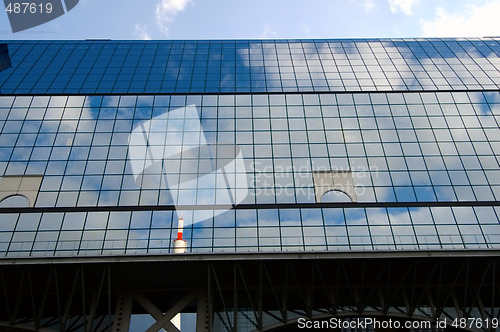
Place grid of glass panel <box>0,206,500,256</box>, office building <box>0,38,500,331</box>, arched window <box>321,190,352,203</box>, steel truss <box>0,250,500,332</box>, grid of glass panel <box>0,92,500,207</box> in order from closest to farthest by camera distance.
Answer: steel truss <box>0,250,500,332</box>
office building <box>0,38,500,331</box>
grid of glass panel <box>0,206,500,256</box>
arched window <box>321,190,352,203</box>
grid of glass panel <box>0,92,500,207</box>

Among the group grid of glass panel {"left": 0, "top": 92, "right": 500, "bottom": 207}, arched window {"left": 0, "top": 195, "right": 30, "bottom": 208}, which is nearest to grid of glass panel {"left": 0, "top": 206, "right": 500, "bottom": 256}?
arched window {"left": 0, "top": 195, "right": 30, "bottom": 208}

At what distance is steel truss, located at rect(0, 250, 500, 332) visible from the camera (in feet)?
73.9

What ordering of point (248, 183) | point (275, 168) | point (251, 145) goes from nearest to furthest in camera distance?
point (248, 183) → point (275, 168) → point (251, 145)

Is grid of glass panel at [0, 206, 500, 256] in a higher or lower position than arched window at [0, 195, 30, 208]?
lower

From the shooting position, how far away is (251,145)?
32500 mm

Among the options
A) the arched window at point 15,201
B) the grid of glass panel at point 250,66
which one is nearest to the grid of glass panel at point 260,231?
the arched window at point 15,201

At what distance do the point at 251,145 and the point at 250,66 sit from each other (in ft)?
40.5

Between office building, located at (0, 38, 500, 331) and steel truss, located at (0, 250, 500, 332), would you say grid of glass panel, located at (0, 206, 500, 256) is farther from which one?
steel truss, located at (0, 250, 500, 332)

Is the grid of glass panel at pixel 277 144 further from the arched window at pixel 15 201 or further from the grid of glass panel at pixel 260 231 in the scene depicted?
the grid of glass panel at pixel 260 231

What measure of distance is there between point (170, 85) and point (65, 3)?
468 inches

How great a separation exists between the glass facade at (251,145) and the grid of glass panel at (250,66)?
0.21 metres

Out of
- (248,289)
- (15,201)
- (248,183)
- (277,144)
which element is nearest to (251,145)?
(277,144)

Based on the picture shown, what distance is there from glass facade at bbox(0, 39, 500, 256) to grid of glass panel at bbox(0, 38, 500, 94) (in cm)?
21

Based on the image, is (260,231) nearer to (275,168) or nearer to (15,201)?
(275,168)
